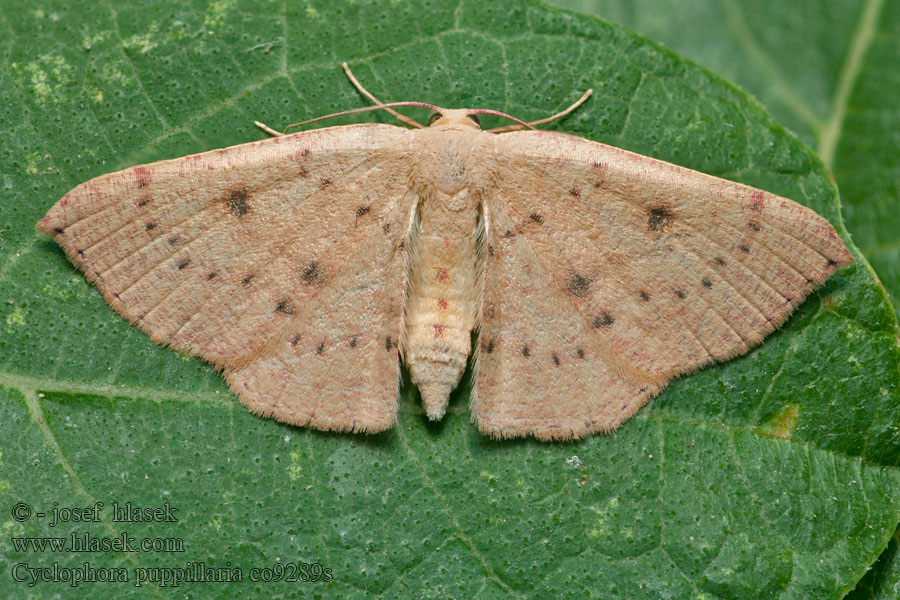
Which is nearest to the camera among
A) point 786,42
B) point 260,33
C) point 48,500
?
point 48,500

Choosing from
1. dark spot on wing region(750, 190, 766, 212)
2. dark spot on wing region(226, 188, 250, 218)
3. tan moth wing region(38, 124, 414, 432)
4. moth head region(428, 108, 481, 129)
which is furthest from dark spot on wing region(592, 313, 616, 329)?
dark spot on wing region(226, 188, 250, 218)

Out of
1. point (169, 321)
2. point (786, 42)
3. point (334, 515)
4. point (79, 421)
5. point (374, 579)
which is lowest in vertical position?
point (374, 579)

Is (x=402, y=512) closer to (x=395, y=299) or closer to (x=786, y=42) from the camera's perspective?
(x=395, y=299)

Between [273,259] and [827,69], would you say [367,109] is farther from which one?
Answer: [827,69]

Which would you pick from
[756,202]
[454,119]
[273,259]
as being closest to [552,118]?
[454,119]

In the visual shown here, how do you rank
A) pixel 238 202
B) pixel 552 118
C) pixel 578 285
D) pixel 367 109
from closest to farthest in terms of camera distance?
pixel 238 202 → pixel 578 285 → pixel 367 109 → pixel 552 118

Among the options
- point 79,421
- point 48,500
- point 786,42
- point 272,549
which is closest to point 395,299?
point 272,549
